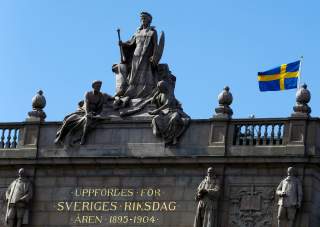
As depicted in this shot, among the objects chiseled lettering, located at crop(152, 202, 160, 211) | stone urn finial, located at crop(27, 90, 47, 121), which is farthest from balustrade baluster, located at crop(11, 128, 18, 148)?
chiseled lettering, located at crop(152, 202, 160, 211)

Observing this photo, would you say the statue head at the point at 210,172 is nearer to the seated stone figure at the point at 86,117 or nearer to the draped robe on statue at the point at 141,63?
the draped robe on statue at the point at 141,63

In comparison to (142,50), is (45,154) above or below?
below

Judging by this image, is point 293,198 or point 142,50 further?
point 142,50

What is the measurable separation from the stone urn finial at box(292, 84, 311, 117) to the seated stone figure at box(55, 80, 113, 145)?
6757 mm

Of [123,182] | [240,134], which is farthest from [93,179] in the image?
[240,134]

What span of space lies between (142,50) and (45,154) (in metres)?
4.84

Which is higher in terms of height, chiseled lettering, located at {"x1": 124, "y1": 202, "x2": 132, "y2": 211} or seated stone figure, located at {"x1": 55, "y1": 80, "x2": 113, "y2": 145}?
seated stone figure, located at {"x1": 55, "y1": 80, "x2": 113, "y2": 145}

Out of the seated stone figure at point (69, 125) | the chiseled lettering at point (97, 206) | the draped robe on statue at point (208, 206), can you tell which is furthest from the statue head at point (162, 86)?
the chiseled lettering at point (97, 206)

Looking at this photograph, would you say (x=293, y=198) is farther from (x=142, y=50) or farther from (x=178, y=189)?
(x=142, y=50)

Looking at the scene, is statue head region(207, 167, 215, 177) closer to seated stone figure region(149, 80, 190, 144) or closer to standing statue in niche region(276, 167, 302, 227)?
seated stone figure region(149, 80, 190, 144)

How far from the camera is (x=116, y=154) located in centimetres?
6203

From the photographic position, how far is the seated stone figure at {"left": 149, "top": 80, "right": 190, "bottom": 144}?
2418 inches

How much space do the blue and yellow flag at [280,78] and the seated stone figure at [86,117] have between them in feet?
17.7

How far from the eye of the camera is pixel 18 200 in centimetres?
6209
